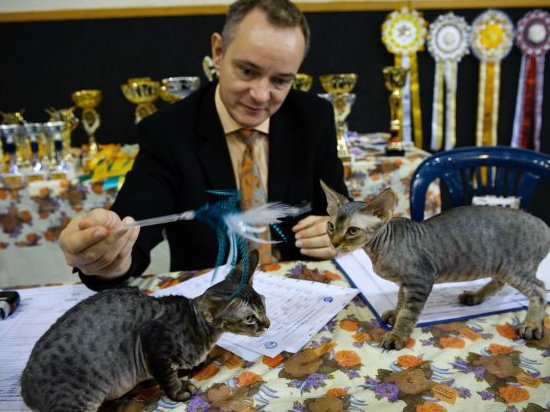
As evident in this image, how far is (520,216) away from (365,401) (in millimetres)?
468

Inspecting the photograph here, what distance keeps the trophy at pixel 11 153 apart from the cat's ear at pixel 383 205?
1.78m

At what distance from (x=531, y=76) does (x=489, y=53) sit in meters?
0.39

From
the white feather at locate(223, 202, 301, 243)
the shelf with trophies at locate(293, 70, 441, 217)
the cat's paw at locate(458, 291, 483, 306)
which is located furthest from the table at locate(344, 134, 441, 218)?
the white feather at locate(223, 202, 301, 243)

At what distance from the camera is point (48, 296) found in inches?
39.3

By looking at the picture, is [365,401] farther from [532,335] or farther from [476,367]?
[532,335]

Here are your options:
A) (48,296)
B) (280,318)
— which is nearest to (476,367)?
(280,318)

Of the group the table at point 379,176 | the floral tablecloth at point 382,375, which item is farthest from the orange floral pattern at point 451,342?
the table at point 379,176

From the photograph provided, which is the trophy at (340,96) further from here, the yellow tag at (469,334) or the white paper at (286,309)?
the yellow tag at (469,334)

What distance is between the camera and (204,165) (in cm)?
132

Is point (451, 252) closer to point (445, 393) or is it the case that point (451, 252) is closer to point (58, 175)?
point (445, 393)

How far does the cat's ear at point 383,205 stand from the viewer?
29.1 inches

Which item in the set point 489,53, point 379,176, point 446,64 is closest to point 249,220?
point 379,176

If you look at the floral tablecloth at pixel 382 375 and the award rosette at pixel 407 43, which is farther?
the award rosette at pixel 407 43

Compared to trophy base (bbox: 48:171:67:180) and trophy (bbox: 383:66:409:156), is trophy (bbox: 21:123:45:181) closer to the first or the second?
trophy base (bbox: 48:171:67:180)
